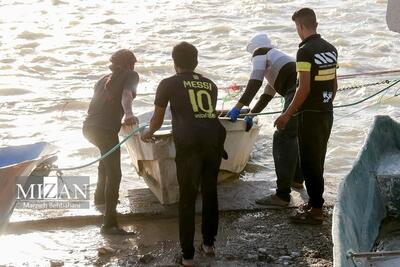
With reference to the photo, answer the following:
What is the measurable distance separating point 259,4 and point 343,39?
572 cm

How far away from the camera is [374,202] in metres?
6.80

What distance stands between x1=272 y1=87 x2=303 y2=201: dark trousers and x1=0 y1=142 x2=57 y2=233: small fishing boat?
2.53 meters

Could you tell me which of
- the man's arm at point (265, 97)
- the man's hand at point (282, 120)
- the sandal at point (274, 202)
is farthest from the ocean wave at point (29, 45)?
the man's hand at point (282, 120)

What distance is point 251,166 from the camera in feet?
33.9

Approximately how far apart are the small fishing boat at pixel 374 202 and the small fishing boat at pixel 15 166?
10.2 feet

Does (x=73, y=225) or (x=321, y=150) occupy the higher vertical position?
(x=321, y=150)

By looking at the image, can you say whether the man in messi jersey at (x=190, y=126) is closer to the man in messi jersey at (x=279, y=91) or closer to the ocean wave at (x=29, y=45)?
the man in messi jersey at (x=279, y=91)

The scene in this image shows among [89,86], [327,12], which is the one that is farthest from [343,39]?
[89,86]

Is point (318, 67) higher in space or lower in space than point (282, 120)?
higher

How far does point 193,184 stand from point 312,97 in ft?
5.06

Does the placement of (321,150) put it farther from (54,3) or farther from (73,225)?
(54,3)

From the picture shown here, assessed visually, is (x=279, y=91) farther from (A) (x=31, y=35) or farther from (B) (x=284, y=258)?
(A) (x=31, y=35)

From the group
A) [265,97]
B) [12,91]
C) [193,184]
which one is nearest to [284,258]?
[193,184]

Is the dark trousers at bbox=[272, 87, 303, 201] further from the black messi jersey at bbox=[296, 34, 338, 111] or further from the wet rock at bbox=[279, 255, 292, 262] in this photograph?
the wet rock at bbox=[279, 255, 292, 262]
